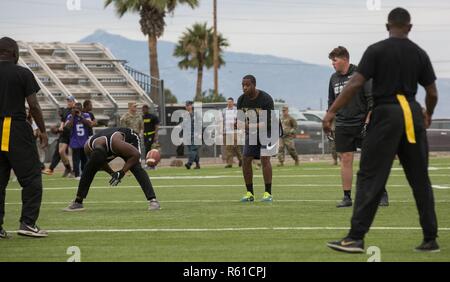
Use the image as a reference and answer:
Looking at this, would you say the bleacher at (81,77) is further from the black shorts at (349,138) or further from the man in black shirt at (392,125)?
the man in black shirt at (392,125)

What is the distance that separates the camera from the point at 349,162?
15.4 m

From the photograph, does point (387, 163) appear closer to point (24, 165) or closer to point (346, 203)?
point (24, 165)

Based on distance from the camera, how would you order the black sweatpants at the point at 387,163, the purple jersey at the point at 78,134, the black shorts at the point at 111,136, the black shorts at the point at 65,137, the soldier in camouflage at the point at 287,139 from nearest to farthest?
the black sweatpants at the point at 387,163 < the black shorts at the point at 111,136 < the purple jersey at the point at 78,134 < the black shorts at the point at 65,137 < the soldier in camouflage at the point at 287,139

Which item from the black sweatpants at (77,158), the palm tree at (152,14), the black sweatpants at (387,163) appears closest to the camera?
the black sweatpants at (387,163)

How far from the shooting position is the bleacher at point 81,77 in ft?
141

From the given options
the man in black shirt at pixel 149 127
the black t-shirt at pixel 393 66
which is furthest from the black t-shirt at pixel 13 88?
the man in black shirt at pixel 149 127

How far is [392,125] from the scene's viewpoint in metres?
9.89

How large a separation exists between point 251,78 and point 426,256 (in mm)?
7210

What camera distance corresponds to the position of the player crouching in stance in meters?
15.3

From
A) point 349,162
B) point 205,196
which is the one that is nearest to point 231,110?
point 205,196

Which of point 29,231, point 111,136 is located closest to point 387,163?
point 29,231

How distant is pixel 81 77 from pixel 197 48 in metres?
34.8

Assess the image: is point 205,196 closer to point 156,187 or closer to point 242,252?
point 156,187

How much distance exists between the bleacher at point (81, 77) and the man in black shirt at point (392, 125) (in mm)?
30403
